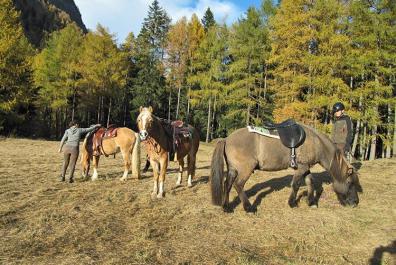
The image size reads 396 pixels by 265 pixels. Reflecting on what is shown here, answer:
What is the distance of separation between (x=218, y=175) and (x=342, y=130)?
3.78m

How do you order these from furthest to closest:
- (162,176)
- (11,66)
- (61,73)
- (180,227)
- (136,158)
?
(61,73)
(11,66)
(136,158)
(162,176)
(180,227)

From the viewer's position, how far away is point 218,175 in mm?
8000

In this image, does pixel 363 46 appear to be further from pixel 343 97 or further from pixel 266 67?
pixel 266 67

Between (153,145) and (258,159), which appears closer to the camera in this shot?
(258,159)

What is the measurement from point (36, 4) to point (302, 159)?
4281 inches

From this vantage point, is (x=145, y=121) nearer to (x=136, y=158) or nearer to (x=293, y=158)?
(x=293, y=158)

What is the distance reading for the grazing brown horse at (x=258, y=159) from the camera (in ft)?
26.1

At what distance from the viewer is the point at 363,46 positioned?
70.9ft

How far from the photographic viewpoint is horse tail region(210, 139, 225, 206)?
801 cm

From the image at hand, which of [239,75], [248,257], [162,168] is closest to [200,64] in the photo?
[239,75]

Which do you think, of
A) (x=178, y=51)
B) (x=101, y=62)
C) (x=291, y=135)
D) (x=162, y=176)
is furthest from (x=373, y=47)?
(x=101, y=62)

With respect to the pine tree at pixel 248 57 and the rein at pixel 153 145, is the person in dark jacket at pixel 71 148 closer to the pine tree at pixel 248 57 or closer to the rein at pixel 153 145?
the rein at pixel 153 145

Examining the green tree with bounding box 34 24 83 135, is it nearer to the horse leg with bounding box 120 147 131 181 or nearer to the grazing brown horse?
the horse leg with bounding box 120 147 131 181

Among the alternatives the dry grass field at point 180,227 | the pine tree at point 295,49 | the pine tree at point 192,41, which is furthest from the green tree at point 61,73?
the dry grass field at point 180,227
